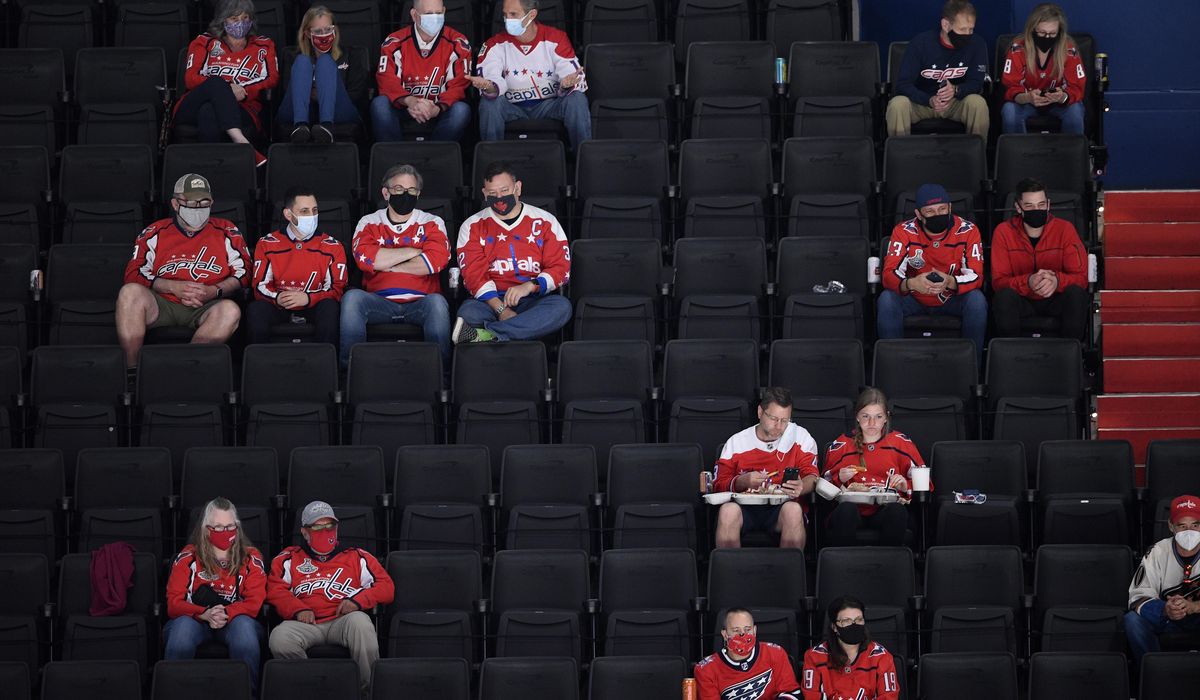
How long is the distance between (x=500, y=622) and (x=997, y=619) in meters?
2.16

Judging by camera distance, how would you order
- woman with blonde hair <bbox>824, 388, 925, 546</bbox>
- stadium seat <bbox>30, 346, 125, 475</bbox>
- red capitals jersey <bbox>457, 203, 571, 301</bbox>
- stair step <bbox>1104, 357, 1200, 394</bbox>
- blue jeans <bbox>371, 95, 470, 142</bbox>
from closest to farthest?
1. woman with blonde hair <bbox>824, 388, 925, 546</bbox>
2. stadium seat <bbox>30, 346, 125, 475</bbox>
3. red capitals jersey <bbox>457, 203, 571, 301</bbox>
4. stair step <bbox>1104, 357, 1200, 394</bbox>
5. blue jeans <bbox>371, 95, 470, 142</bbox>

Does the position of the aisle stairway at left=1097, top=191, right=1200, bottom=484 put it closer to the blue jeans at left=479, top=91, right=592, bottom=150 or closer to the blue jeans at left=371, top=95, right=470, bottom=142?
the blue jeans at left=479, top=91, right=592, bottom=150

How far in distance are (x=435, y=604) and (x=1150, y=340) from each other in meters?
4.56

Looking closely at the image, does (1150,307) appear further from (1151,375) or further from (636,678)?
(636,678)

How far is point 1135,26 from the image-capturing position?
1176 centimetres

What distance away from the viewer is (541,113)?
10.8 meters

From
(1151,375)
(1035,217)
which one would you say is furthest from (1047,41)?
(1151,375)

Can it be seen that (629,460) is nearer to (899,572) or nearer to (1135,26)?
(899,572)

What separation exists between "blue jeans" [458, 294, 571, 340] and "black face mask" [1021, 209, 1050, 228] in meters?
2.34

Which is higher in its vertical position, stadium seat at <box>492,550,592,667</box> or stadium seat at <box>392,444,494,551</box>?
stadium seat at <box>392,444,494,551</box>

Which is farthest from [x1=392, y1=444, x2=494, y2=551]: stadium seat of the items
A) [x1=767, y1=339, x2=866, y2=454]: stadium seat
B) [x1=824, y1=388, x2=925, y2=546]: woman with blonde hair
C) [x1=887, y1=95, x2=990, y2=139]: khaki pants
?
[x1=887, y1=95, x2=990, y2=139]: khaki pants

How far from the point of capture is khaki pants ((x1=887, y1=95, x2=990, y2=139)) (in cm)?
1062

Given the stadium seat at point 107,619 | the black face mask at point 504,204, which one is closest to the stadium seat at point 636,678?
the stadium seat at point 107,619

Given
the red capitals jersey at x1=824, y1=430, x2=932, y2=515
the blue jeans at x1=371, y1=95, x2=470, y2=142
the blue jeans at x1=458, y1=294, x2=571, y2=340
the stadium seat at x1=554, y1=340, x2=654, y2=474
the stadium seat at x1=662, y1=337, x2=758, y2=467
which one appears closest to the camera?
the red capitals jersey at x1=824, y1=430, x2=932, y2=515
